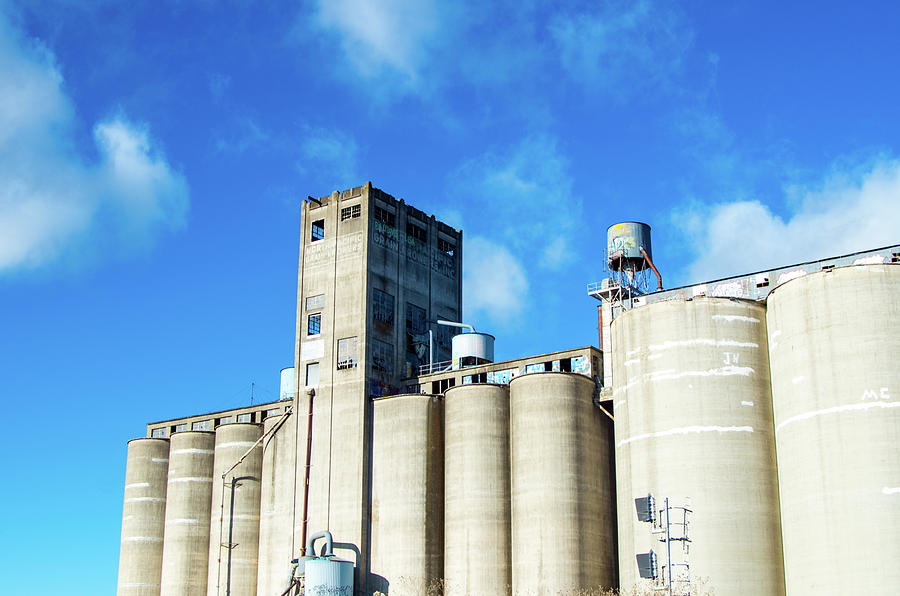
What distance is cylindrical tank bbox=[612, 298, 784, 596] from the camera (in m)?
67.8

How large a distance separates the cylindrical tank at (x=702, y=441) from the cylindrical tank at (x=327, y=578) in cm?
2139

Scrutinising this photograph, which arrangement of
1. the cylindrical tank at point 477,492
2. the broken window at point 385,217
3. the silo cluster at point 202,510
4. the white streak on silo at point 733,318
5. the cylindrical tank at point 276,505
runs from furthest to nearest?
1. the broken window at point 385,217
2. the silo cluster at point 202,510
3. the cylindrical tank at point 276,505
4. the cylindrical tank at point 477,492
5. the white streak on silo at point 733,318

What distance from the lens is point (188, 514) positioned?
9894 cm

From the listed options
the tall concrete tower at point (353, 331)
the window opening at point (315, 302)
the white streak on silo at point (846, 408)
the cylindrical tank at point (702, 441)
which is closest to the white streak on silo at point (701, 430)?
the cylindrical tank at point (702, 441)

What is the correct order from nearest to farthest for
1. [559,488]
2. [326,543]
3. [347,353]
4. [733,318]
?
[733,318] → [559,488] → [326,543] → [347,353]

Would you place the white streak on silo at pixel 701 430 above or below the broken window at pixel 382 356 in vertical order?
below

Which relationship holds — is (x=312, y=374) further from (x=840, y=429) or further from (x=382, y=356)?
(x=840, y=429)

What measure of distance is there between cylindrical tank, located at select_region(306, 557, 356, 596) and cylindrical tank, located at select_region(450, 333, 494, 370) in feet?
66.5

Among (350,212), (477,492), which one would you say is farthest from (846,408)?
(350,212)

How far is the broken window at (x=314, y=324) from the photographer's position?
93.8 metres

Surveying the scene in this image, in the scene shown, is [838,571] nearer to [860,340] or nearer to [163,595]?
[860,340]

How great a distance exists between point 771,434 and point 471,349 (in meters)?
29.7

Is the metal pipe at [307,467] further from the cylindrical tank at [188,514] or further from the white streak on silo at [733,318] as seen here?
the white streak on silo at [733,318]

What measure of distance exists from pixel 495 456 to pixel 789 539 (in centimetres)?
2355
